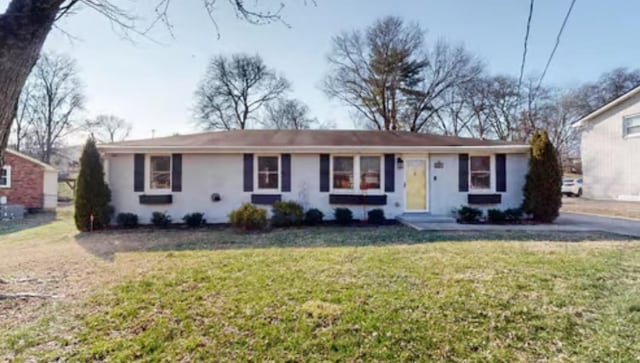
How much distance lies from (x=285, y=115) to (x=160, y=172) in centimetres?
2368

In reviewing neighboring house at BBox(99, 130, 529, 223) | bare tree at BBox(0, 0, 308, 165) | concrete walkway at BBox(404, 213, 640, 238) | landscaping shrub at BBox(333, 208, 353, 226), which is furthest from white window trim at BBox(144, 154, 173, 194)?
bare tree at BBox(0, 0, 308, 165)

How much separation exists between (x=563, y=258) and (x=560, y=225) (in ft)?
16.0

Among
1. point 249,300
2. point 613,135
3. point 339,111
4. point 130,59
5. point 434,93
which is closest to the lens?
point 249,300

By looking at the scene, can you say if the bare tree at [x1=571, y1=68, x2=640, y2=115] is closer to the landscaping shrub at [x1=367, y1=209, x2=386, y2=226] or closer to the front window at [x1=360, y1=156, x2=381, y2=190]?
the front window at [x1=360, y1=156, x2=381, y2=190]

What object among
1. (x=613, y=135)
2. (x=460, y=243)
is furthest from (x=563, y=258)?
(x=613, y=135)

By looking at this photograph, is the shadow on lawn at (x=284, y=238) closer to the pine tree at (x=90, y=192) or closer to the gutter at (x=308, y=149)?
the pine tree at (x=90, y=192)

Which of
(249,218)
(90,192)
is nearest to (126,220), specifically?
(90,192)

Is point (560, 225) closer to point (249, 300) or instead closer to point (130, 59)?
point (249, 300)

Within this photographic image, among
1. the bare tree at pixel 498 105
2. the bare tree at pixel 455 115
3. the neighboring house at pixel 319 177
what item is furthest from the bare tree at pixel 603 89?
the neighboring house at pixel 319 177

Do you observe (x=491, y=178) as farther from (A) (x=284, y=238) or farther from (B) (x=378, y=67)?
(B) (x=378, y=67)

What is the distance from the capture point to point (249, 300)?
390 cm

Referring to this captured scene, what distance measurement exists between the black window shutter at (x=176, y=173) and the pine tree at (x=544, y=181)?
10612 mm

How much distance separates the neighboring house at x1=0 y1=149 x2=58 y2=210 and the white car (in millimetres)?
31655

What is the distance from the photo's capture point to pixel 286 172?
10875 mm
